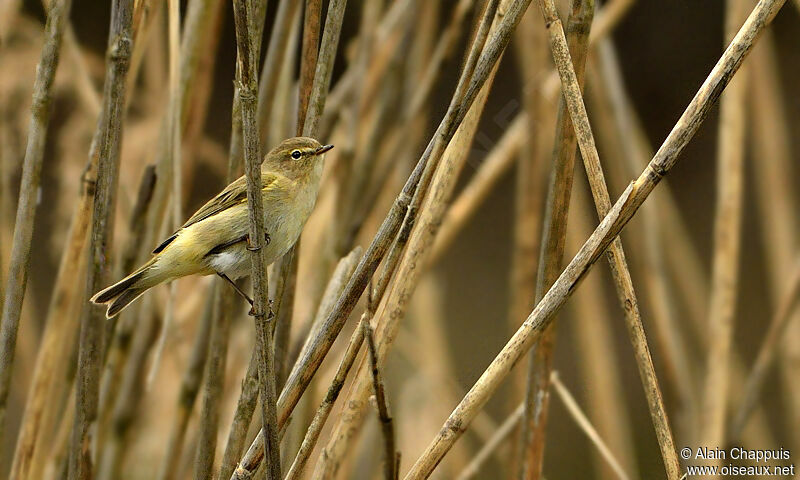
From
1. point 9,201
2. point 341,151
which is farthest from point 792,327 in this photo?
point 9,201

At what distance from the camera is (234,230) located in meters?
1.94

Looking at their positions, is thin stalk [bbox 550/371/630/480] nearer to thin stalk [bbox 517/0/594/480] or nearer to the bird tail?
thin stalk [bbox 517/0/594/480]

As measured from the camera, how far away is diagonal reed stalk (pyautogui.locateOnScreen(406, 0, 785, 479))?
4.04 feet

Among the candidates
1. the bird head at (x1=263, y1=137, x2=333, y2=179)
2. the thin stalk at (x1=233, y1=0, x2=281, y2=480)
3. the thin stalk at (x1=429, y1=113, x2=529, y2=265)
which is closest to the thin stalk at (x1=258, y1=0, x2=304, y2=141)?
the bird head at (x1=263, y1=137, x2=333, y2=179)

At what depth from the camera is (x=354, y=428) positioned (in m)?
1.62

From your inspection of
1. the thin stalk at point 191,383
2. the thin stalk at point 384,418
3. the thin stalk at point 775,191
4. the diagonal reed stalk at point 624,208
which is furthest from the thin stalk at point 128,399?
the thin stalk at point 775,191

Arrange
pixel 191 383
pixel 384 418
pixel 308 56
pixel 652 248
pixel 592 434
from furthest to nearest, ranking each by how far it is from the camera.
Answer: pixel 652 248 < pixel 191 383 < pixel 592 434 < pixel 308 56 < pixel 384 418

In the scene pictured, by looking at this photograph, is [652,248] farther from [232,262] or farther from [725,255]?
[232,262]

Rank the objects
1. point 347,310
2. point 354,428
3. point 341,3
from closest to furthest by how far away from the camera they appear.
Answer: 1. point 347,310
2. point 341,3
3. point 354,428

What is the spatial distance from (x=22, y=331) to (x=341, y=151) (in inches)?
49.9

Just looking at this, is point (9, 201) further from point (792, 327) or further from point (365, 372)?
point (792, 327)

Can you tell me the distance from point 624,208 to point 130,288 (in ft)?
3.62

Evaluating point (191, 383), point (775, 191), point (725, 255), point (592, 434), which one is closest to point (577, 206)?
point (725, 255)

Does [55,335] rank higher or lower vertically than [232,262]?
lower
